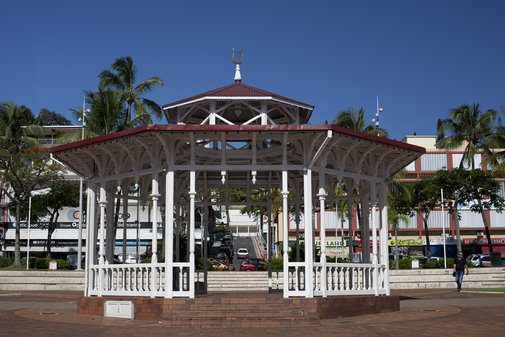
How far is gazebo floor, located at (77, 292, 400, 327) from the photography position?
1367 centimetres

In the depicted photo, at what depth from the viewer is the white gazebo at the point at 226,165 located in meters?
14.7

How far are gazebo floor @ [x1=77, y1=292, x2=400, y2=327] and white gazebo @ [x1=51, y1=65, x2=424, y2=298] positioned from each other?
0.34 meters

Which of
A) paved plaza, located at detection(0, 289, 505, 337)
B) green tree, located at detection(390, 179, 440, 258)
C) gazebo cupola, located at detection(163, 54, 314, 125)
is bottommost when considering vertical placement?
paved plaza, located at detection(0, 289, 505, 337)

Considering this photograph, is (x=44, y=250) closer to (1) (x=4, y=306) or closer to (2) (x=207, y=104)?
(1) (x=4, y=306)

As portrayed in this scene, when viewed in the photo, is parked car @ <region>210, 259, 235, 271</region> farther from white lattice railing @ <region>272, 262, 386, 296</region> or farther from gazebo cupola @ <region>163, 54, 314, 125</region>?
white lattice railing @ <region>272, 262, 386, 296</region>

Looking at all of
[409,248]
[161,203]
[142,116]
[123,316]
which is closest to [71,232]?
[142,116]

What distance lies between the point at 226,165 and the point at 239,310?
152 inches

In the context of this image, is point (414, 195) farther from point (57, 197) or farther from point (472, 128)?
point (57, 197)

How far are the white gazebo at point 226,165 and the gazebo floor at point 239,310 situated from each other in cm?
34

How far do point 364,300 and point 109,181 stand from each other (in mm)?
8631

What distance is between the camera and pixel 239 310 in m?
14.1

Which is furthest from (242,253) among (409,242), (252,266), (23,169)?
(23,169)

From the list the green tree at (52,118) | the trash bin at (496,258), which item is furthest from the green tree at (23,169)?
the green tree at (52,118)

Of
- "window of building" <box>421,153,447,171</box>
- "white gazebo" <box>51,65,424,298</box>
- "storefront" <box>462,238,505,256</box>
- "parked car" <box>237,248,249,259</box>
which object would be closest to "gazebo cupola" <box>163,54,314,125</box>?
"white gazebo" <box>51,65,424,298</box>
